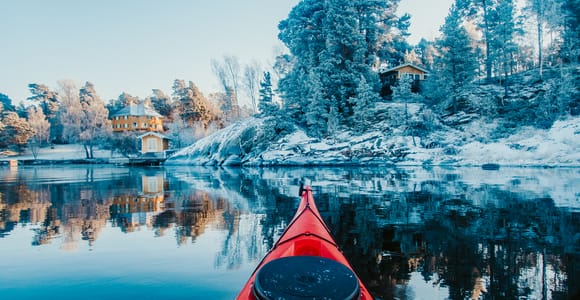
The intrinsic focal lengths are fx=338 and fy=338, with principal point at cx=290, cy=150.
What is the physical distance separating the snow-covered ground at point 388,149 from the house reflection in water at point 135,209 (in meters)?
24.3

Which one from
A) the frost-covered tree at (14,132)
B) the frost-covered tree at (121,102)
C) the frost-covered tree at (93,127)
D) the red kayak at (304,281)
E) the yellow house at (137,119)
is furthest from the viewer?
the frost-covered tree at (121,102)

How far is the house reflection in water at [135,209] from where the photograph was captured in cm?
1084

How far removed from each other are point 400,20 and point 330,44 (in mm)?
15448

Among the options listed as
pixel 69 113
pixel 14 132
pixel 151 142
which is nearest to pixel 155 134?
pixel 151 142

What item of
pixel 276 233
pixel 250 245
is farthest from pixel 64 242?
pixel 276 233

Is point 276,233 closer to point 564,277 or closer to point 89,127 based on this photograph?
point 564,277

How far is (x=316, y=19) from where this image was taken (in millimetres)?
47406

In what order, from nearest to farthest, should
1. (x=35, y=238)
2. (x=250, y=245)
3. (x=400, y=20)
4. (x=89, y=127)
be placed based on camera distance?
(x=250, y=245) < (x=35, y=238) < (x=400, y=20) < (x=89, y=127)

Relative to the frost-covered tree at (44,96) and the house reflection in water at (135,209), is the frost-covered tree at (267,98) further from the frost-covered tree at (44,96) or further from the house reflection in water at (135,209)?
the frost-covered tree at (44,96)

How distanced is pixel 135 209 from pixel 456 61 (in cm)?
3670

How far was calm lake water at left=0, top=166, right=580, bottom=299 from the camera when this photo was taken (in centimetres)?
548

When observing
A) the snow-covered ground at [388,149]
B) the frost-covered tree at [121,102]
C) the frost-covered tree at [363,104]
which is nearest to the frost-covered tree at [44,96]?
the frost-covered tree at [121,102]

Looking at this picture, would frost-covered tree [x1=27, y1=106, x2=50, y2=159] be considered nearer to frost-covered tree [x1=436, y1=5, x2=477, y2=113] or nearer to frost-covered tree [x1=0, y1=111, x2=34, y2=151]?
frost-covered tree [x1=0, y1=111, x2=34, y2=151]

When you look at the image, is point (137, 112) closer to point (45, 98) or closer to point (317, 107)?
point (45, 98)
